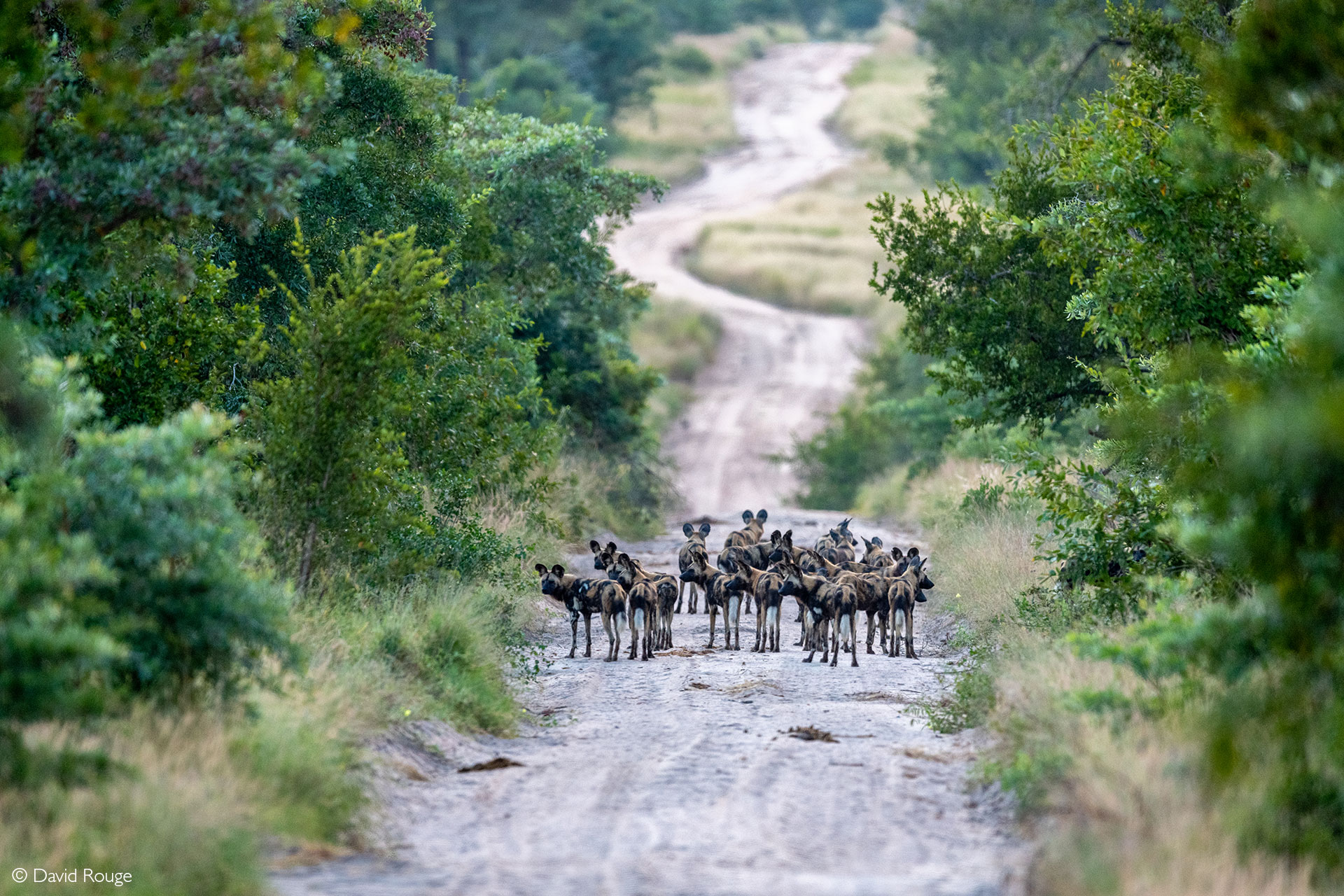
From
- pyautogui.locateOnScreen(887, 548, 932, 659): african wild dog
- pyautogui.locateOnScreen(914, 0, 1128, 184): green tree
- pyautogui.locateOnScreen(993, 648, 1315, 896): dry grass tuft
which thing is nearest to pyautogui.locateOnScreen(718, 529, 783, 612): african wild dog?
pyautogui.locateOnScreen(887, 548, 932, 659): african wild dog

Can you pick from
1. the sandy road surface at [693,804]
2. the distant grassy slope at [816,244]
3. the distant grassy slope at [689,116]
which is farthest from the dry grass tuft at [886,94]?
the sandy road surface at [693,804]

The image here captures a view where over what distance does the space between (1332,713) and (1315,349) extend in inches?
62.8

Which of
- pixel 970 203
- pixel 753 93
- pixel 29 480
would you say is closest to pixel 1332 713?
pixel 29 480

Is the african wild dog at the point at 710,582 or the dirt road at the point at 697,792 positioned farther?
the african wild dog at the point at 710,582

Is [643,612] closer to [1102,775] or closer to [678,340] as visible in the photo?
[1102,775]

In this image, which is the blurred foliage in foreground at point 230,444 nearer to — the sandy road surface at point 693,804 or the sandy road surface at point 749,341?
the sandy road surface at point 693,804

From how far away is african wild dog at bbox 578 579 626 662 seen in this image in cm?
1391

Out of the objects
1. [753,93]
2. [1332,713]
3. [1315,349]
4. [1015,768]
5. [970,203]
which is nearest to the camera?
[1315,349]

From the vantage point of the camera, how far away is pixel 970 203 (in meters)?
17.2

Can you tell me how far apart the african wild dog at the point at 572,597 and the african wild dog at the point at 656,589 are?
36 cm

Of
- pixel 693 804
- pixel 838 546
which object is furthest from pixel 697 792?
pixel 838 546

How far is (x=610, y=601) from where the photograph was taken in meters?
13.9

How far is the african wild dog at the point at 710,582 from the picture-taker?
48.3ft

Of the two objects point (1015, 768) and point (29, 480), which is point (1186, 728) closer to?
point (1015, 768)
